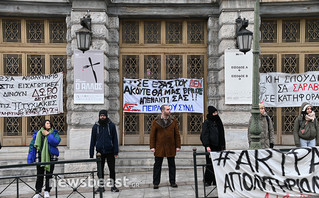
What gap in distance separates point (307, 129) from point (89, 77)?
6425mm

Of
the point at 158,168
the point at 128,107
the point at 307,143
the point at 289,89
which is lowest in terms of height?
the point at 158,168

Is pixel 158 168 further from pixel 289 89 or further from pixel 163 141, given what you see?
pixel 289 89

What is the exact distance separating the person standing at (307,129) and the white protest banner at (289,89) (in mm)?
1992

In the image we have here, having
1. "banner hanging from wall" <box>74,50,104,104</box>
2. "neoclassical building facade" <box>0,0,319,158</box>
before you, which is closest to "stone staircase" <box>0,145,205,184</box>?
"neoclassical building facade" <box>0,0,319,158</box>

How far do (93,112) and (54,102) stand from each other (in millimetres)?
1471

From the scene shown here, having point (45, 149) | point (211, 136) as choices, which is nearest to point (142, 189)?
point (211, 136)

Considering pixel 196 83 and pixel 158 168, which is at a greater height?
pixel 196 83

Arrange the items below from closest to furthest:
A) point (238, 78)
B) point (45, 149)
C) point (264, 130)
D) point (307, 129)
Answer: point (45, 149)
point (264, 130)
point (307, 129)
point (238, 78)

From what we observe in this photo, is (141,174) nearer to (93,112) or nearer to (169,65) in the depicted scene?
(93,112)

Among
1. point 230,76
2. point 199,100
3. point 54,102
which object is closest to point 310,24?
point 230,76

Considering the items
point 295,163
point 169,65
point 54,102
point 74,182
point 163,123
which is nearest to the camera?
point 295,163

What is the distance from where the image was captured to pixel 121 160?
10508mm

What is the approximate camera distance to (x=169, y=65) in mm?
11445

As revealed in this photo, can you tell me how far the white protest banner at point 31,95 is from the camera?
10648 millimetres
